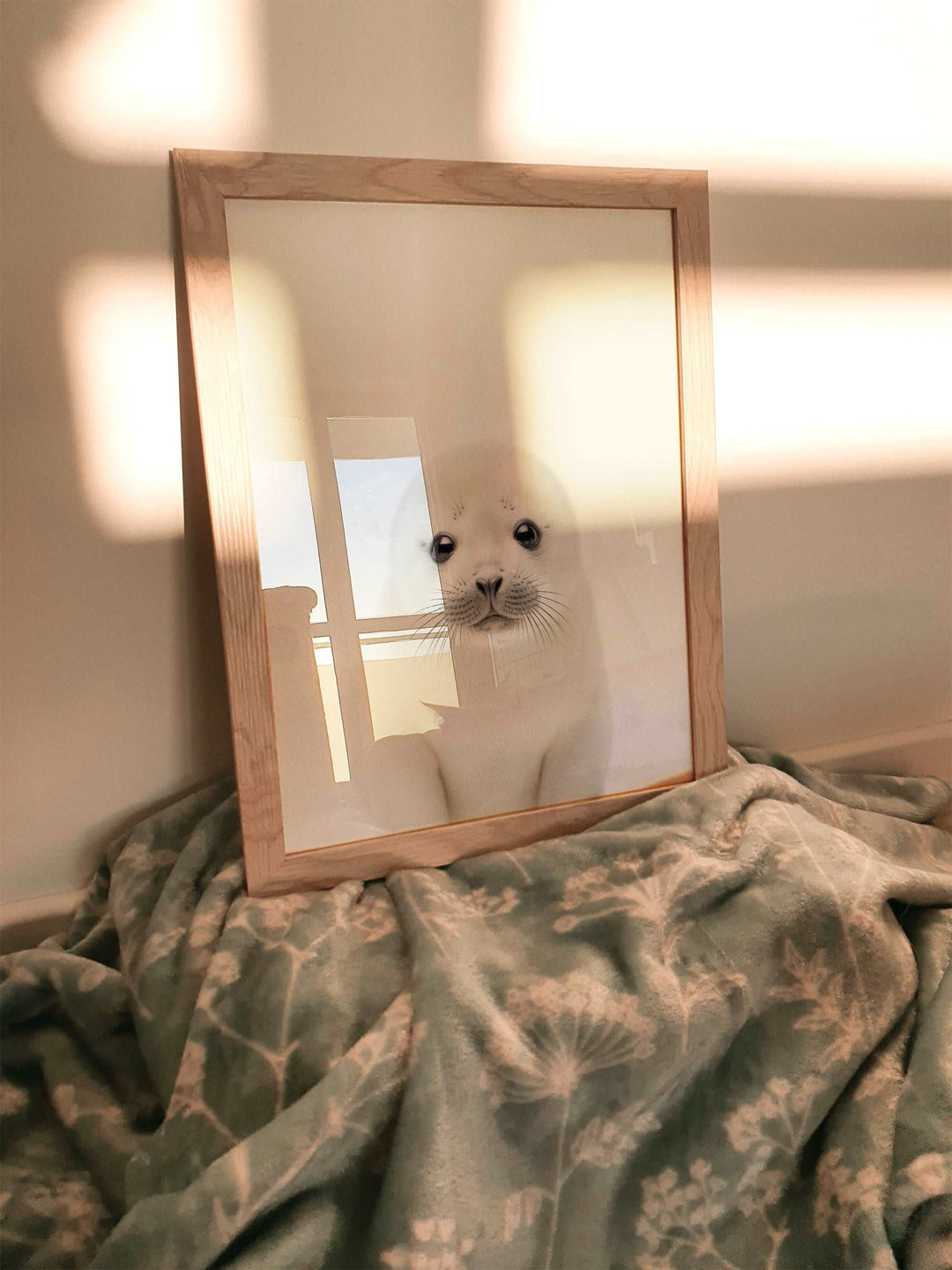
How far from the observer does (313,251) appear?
1.02m

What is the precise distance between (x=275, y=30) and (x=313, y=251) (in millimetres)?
255

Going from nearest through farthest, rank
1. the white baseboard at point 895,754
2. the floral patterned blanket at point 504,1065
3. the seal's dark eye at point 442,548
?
the floral patterned blanket at point 504,1065, the seal's dark eye at point 442,548, the white baseboard at point 895,754

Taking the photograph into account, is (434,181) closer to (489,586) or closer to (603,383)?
(603,383)

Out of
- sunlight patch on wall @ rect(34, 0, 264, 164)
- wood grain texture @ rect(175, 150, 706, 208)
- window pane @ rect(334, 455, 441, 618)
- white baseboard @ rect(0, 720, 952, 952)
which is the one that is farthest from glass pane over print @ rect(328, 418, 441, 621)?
white baseboard @ rect(0, 720, 952, 952)

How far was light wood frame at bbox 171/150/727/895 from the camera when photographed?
39.0 inches

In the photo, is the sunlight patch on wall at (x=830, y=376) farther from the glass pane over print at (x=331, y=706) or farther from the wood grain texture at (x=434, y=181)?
the glass pane over print at (x=331, y=706)

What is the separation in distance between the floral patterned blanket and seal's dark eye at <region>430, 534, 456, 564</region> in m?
0.35

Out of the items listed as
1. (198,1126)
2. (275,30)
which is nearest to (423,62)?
(275,30)

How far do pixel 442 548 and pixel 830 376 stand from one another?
2.21 feet

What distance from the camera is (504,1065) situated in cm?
82

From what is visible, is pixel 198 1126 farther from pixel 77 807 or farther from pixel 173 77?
pixel 173 77

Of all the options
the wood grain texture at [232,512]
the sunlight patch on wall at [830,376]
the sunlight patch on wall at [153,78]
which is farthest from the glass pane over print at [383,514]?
the sunlight patch on wall at [830,376]

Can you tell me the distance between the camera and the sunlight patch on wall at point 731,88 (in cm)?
114

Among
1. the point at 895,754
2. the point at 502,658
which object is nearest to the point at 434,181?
the point at 502,658
